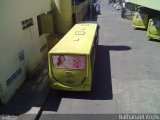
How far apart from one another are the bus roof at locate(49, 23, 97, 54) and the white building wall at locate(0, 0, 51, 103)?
1995mm

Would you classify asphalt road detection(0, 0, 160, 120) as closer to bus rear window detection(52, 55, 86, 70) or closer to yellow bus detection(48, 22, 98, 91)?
yellow bus detection(48, 22, 98, 91)

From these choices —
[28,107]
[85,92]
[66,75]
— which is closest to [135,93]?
[85,92]

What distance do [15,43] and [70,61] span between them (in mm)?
3018

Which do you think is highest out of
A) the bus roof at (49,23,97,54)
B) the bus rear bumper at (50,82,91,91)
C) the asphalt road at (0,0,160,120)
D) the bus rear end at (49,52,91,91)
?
the bus roof at (49,23,97,54)

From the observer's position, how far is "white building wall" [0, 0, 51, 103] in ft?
36.0

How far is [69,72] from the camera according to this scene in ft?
37.1

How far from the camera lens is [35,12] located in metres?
15.5

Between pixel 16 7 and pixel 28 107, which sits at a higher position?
pixel 16 7

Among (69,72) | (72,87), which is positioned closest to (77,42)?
(69,72)

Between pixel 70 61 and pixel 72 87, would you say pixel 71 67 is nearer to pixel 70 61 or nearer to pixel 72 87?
pixel 70 61

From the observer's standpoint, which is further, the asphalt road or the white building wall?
the white building wall

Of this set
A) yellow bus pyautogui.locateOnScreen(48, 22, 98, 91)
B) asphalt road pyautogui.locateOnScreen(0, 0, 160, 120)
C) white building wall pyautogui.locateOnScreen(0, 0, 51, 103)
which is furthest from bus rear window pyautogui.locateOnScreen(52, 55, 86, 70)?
white building wall pyautogui.locateOnScreen(0, 0, 51, 103)

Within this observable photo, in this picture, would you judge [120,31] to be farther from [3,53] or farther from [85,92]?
[3,53]

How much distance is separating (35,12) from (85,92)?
6333 mm
